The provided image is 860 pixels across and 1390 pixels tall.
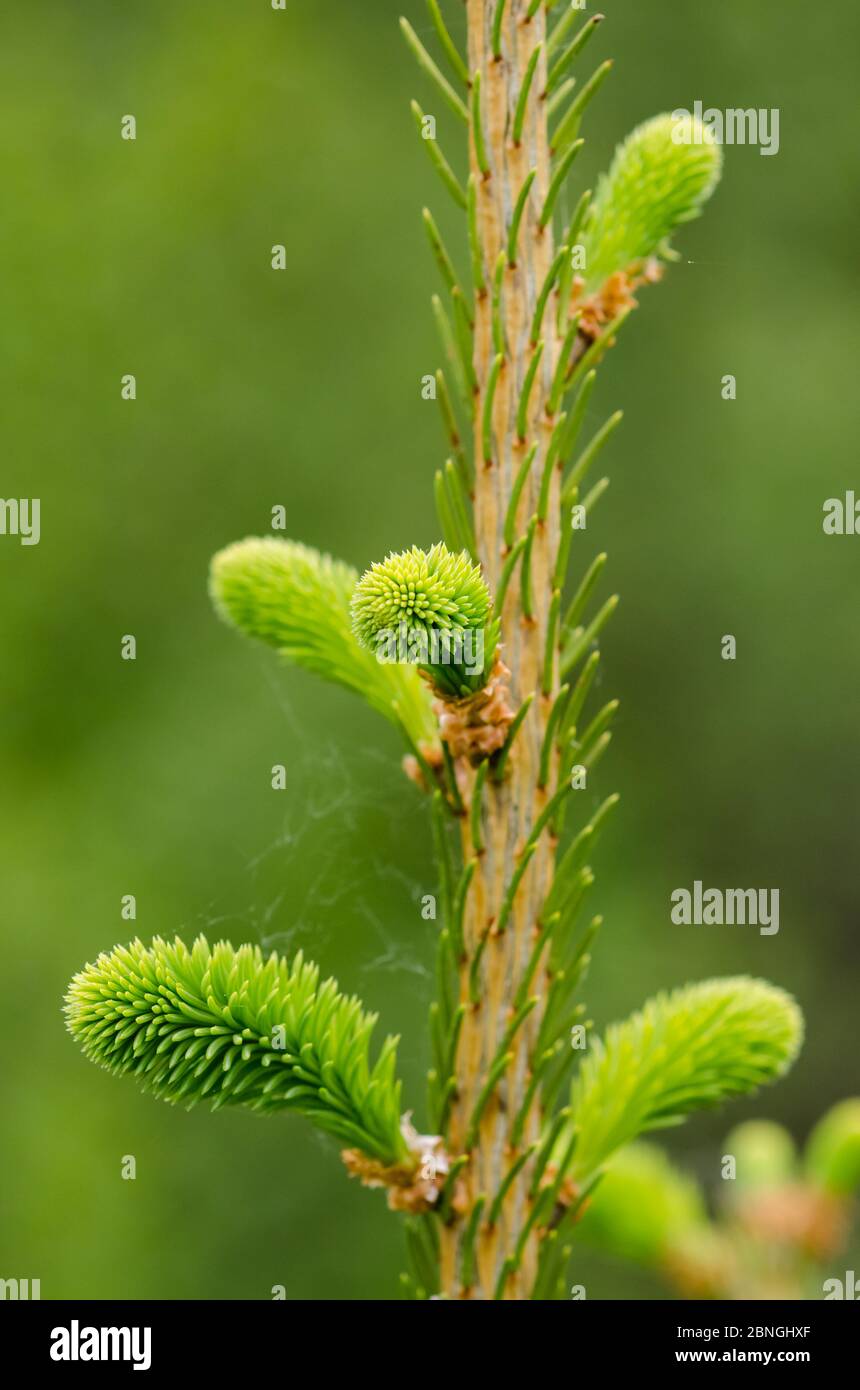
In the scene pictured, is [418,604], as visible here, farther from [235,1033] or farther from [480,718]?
[235,1033]

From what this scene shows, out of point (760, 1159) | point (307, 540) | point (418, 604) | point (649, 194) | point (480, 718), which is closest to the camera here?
point (418, 604)

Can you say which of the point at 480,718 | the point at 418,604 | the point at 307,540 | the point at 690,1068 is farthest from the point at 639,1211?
the point at 307,540

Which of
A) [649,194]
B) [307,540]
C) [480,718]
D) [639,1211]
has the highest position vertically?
[307,540]

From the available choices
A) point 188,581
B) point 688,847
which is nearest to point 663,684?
point 688,847

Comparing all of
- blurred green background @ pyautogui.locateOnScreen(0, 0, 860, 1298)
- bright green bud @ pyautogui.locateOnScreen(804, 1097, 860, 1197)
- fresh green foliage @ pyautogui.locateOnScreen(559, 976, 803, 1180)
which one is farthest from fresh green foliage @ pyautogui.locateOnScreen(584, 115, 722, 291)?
blurred green background @ pyautogui.locateOnScreen(0, 0, 860, 1298)

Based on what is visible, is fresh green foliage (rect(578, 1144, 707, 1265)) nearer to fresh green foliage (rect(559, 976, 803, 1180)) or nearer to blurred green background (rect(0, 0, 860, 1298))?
fresh green foliage (rect(559, 976, 803, 1180))
